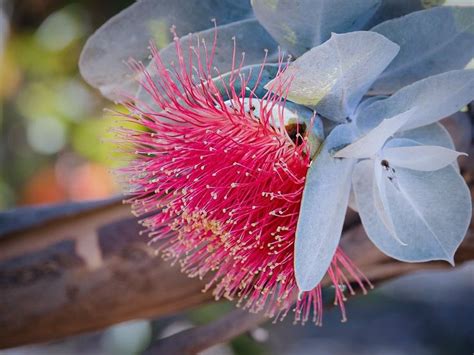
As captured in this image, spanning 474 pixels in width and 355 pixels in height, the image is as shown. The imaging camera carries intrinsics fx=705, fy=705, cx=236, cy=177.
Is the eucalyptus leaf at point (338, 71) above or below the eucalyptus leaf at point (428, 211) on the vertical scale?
above

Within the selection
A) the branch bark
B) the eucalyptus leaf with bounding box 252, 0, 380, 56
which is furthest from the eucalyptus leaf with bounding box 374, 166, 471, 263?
the branch bark

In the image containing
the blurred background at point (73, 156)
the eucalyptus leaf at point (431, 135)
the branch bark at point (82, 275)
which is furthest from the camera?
the blurred background at point (73, 156)

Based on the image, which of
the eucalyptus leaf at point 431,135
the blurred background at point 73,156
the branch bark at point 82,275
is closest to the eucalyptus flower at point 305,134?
the eucalyptus leaf at point 431,135

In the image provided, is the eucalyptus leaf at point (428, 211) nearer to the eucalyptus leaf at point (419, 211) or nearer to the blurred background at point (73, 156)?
the eucalyptus leaf at point (419, 211)

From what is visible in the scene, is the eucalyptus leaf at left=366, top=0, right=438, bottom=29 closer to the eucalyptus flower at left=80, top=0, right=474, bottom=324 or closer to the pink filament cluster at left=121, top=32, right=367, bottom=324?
the eucalyptus flower at left=80, top=0, right=474, bottom=324

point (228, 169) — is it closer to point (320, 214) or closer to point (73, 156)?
point (320, 214)

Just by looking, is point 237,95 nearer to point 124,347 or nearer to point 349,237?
point 349,237

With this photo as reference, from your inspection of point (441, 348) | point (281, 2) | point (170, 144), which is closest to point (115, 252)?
point (170, 144)
